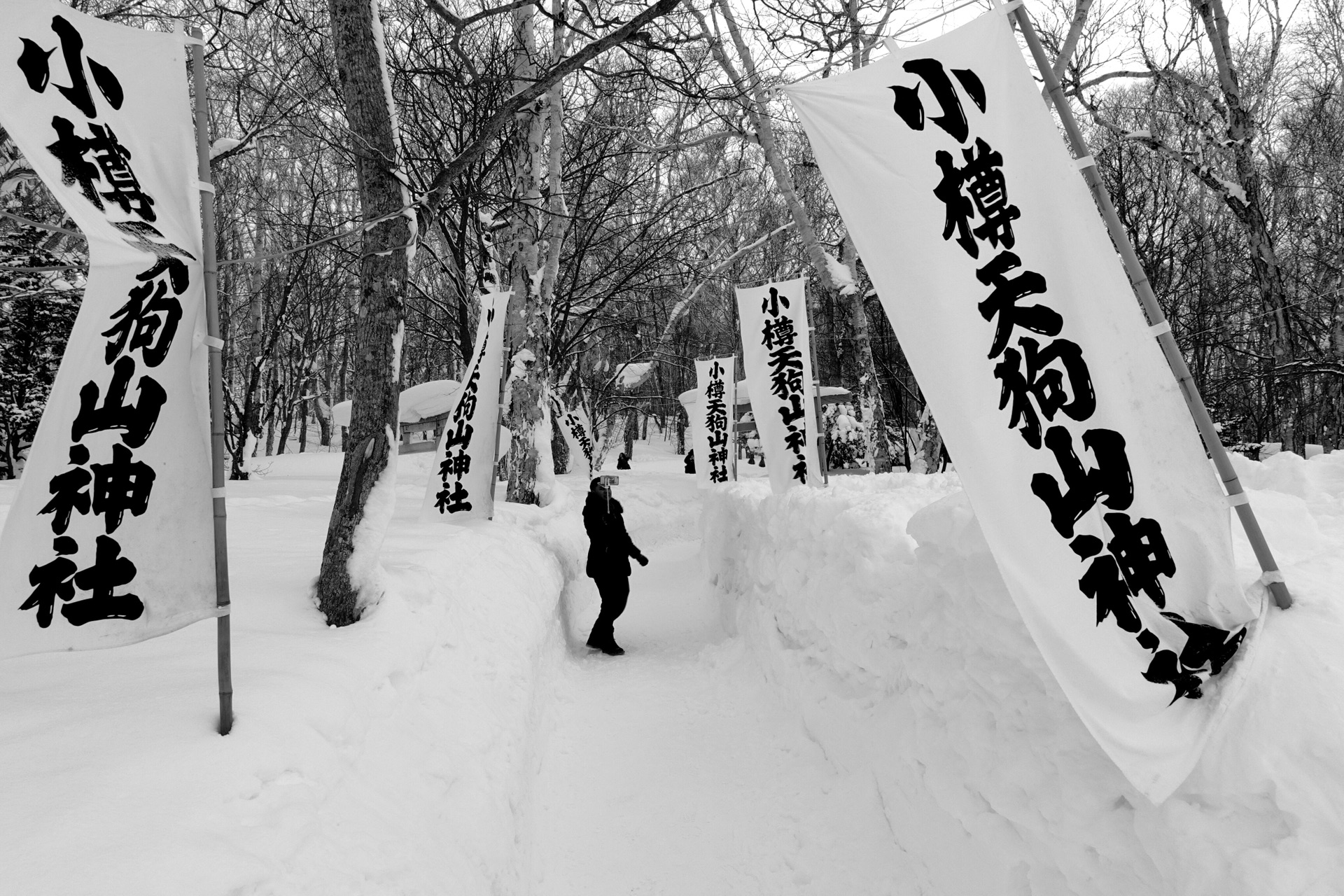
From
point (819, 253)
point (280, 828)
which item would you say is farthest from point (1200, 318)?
point (280, 828)

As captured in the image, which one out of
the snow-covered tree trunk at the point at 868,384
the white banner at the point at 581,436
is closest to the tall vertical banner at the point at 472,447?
the snow-covered tree trunk at the point at 868,384

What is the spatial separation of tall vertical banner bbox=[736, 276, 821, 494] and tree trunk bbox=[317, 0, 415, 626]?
17.3 ft

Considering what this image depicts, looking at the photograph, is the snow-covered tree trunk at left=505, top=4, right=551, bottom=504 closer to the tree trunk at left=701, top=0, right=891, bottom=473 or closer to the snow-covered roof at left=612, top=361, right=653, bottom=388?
the tree trunk at left=701, top=0, right=891, bottom=473

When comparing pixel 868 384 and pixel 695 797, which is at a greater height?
pixel 868 384

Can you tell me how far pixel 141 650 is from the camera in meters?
3.29

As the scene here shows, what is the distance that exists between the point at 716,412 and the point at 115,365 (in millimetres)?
13230

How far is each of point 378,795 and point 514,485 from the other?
8448 mm

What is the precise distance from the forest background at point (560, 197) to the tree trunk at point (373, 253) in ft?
0.06

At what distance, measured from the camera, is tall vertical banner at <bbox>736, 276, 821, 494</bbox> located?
8898 mm

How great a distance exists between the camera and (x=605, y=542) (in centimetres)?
767

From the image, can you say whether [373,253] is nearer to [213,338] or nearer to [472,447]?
[213,338]

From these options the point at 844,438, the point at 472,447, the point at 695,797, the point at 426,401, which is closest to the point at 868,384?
the point at 472,447

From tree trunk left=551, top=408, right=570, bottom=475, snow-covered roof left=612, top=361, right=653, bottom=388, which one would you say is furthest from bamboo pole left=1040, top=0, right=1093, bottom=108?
tree trunk left=551, top=408, right=570, bottom=475

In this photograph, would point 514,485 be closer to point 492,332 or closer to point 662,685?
point 492,332
